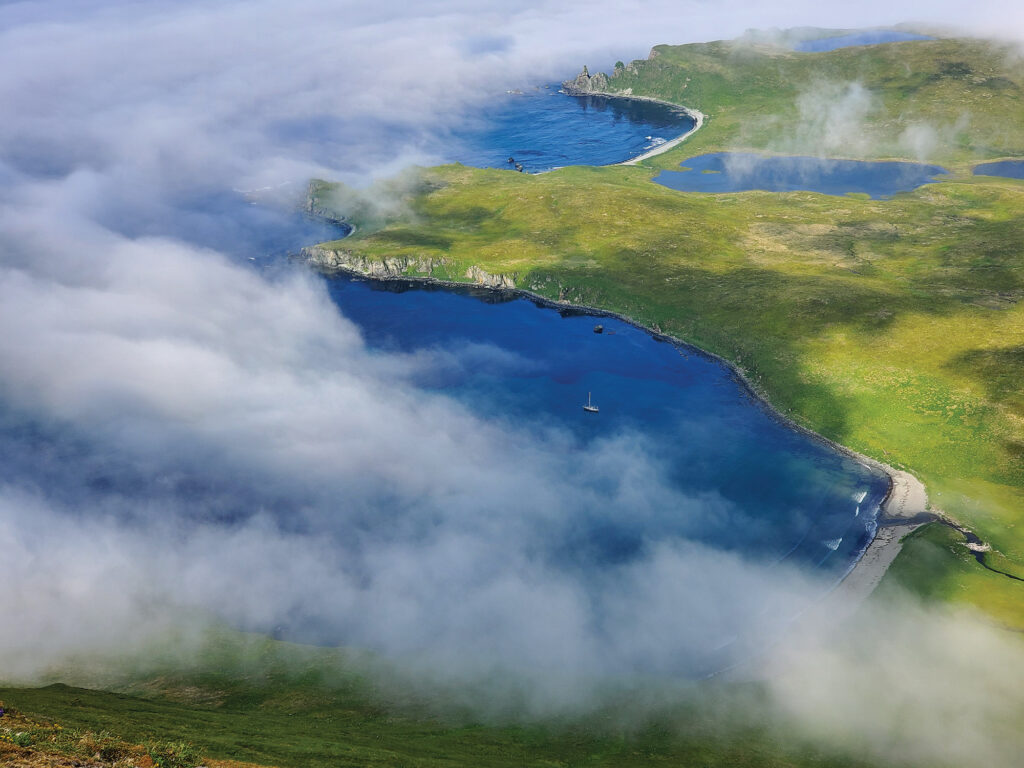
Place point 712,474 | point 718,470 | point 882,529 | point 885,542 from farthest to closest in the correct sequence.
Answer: point 718,470, point 712,474, point 882,529, point 885,542

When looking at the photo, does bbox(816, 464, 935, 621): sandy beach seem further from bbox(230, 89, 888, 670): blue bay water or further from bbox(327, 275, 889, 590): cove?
bbox(230, 89, 888, 670): blue bay water

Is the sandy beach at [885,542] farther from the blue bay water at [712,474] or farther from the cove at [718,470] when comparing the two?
the blue bay water at [712,474]

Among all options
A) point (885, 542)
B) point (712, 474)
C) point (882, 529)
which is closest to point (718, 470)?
point (712, 474)

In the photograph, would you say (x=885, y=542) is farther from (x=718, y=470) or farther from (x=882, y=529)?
(x=718, y=470)

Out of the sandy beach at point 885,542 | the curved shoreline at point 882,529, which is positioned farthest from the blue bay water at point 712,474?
the sandy beach at point 885,542

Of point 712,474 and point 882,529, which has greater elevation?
point 712,474

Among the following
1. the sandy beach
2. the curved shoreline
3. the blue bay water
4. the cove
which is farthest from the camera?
the cove

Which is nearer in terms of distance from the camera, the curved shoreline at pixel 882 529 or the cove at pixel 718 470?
the curved shoreline at pixel 882 529

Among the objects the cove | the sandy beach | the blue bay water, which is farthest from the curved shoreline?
the blue bay water

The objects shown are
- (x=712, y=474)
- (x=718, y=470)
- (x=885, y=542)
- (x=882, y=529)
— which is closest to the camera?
(x=885, y=542)

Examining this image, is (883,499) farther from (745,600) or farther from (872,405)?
(745,600)

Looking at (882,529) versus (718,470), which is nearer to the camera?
(882,529)
